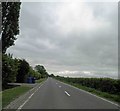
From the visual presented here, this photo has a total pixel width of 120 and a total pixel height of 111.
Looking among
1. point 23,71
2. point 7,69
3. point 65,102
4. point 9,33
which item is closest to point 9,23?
point 9,33

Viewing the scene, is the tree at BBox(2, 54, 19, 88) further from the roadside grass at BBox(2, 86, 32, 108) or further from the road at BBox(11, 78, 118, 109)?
the road at BBox(11, 78, 118, 109)

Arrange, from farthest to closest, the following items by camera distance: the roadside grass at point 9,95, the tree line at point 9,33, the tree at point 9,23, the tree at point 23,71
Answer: the tree at point 23,71 → the tree at point 9,23 → the tree line at point 9,33 → the roadside grass at point 9,95

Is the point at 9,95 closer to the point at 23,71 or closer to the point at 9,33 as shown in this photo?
the point at 9,33

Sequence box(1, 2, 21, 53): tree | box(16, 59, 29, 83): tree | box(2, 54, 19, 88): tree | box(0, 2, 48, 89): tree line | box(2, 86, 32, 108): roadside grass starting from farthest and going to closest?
box(16, 59, 29, 83): tree, box(1, 2, 21, 53): tree, box(0, 2, 48, 89): tree line, box(2, 54, 19, 88): tree, box(2, 86, 32, 108): roadside grass

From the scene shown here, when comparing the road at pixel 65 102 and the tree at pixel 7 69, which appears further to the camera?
the tree at pixel 7 69

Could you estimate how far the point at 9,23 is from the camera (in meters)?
42.4

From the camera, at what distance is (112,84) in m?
33.6

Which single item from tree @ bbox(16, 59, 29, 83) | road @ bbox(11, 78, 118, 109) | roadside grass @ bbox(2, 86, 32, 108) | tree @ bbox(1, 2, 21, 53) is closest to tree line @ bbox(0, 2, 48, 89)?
tree @ bbox(1, 2, 21, 53)

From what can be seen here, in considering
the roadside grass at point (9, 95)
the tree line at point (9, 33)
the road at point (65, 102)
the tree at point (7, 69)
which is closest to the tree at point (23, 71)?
the tree line at point (9, 33)

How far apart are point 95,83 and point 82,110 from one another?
102 ft

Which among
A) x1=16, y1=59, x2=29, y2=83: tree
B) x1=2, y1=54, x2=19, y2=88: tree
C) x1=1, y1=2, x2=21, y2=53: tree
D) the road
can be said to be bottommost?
the road

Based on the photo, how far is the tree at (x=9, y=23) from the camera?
4091 centimetres

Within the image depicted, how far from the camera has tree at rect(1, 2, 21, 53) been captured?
4091cm

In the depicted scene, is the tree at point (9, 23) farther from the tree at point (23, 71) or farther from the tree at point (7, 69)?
the tree at point (23, 71)
